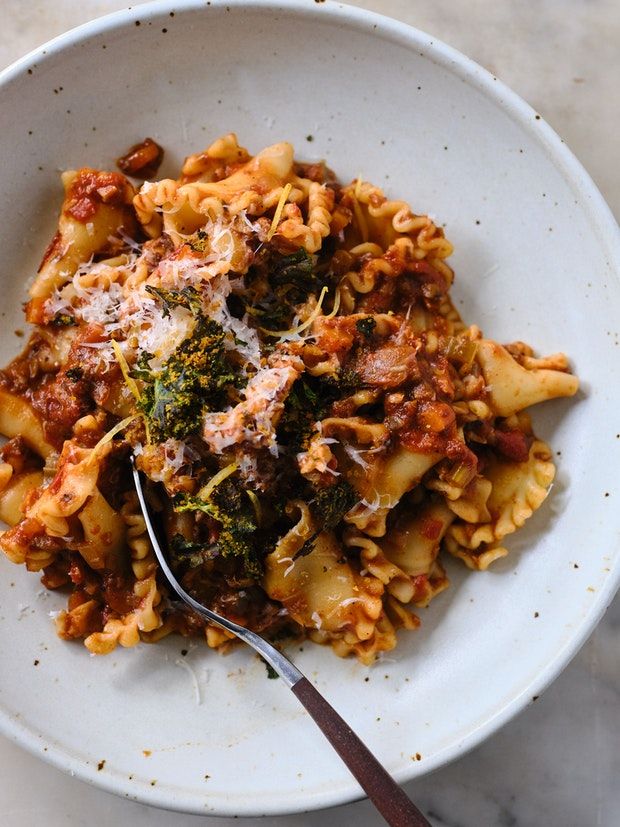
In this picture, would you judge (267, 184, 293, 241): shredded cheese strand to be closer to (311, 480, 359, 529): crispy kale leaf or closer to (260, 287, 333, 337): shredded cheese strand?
(260, 287, 333, 337): shredded cheese strand

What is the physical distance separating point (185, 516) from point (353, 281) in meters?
1.37

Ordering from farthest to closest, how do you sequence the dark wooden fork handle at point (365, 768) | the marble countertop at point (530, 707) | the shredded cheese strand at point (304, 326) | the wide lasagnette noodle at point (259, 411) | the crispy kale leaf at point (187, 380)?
the marble countertop at point (530, 707) → the shredded cheese strand at point (304, 326) → the wide lasagnette noodle at point (259, 411) → the crispy kale leaf at point (187, 380) → the dark wooden fork handle at point (365, 768)

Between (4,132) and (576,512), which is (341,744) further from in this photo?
(4,132)

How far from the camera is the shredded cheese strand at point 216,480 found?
340cm

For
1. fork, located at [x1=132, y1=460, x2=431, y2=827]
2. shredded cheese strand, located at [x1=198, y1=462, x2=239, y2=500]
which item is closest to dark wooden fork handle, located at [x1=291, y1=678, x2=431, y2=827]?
fork, located at [x1=132, y1=460, x2=431, y2=827]

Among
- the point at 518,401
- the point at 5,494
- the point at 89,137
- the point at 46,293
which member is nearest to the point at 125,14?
the point at 89,137

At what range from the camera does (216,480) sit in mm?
3414

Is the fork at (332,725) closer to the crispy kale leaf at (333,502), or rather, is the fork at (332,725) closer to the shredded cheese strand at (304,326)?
the crispy kale leaf at (333,502)

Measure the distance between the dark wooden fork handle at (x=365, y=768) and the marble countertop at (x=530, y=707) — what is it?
3.84 ft

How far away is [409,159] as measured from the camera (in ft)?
13.8

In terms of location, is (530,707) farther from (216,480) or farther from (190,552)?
(216,480)

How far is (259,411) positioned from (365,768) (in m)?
1.51

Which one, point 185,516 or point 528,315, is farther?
point 528,315

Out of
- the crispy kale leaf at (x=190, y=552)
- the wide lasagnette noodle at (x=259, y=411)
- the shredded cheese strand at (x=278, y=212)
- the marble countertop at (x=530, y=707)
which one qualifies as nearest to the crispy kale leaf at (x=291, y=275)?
the wide lasagnette noodle at (x=259, y=411)
